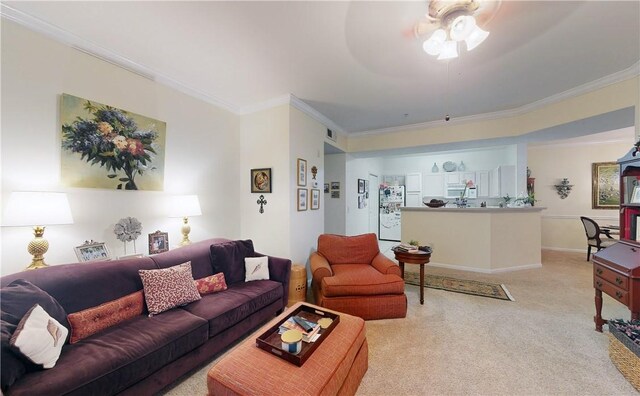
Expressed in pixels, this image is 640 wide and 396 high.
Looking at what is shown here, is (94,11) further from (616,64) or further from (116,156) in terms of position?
(616,64)

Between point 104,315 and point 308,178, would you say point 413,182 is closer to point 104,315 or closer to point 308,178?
point 308,178

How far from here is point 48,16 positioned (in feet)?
5.66

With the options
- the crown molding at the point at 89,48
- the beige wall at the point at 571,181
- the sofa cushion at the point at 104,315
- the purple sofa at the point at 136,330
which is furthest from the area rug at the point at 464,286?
the crown molding at the point at 89,48

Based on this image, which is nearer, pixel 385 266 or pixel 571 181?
pixel 385 266

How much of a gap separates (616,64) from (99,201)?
5305mm

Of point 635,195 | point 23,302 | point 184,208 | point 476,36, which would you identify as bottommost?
point 23,302

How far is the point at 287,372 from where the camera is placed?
1237 mm

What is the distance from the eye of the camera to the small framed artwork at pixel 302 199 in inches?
130

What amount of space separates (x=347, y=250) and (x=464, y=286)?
183 cm

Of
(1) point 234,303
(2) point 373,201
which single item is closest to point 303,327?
(1) point 234,303

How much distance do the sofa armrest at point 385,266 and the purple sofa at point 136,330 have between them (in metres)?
1.25

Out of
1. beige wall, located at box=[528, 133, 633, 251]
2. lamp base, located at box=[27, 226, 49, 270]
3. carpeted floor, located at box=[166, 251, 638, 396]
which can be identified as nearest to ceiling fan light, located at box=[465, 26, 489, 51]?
carpeted floor, located at box=[166, 251, 638, 396]

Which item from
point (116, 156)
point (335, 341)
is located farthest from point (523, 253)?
point (116, 156)

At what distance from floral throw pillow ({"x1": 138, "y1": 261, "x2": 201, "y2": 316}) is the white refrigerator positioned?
236 inches
